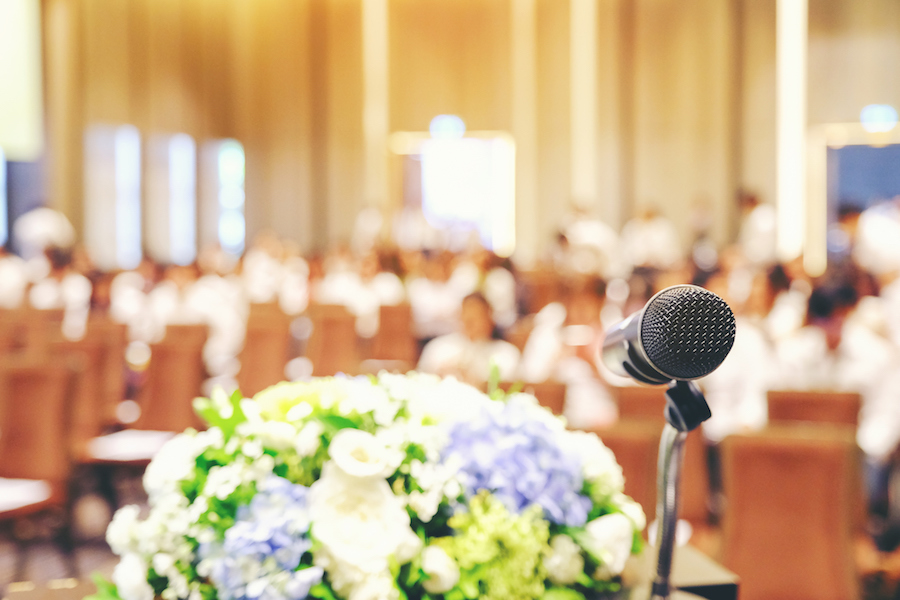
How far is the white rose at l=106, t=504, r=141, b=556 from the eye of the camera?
932 millimetres

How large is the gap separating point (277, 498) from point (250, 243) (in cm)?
1279

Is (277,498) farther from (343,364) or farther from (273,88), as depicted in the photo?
(273,88)

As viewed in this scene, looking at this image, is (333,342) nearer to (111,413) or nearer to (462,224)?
(111,413)

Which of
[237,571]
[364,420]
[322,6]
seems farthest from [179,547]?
[322,6]

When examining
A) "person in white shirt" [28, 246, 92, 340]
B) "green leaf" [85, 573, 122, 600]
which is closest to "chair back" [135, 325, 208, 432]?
"person in white shirt" [28, 246, 92, 340]

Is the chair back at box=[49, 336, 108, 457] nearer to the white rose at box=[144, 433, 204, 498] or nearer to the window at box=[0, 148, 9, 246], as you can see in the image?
the white rose at box=[144, 433, 204, 498]

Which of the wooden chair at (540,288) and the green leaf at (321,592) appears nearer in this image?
the green leaf at (321,592)

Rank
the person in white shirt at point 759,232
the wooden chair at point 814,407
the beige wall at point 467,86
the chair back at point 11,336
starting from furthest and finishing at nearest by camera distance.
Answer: the beige wall at point 467,86 → the person in white shirt at point 759,232 → the chair back at point 11,336 → the wooden chair at point 814,407

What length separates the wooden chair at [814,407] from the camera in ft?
9.82

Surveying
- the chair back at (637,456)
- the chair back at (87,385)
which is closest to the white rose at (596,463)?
the chair back at (637,456)

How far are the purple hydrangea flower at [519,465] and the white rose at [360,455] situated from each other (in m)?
0.10

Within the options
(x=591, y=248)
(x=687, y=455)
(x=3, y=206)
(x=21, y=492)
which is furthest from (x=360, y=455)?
(x=3, y=206)

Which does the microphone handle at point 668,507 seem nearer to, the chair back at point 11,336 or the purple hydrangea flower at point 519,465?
the purple hydrangea flower at point 519,465

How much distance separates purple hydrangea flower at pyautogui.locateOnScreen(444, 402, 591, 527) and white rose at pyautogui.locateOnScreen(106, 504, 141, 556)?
37 centimetres
